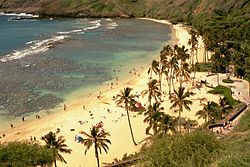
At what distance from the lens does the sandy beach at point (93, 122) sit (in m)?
58.8

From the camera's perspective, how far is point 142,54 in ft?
390

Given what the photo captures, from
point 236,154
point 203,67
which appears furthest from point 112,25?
point 236,154

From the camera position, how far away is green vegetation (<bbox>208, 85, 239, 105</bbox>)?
73125 mm

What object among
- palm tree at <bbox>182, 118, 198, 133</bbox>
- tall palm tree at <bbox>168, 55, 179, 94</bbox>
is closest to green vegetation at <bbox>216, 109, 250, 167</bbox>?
palm tree at <bbox>182, 118, 198, 133</bbox>

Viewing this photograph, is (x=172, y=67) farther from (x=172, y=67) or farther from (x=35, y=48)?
(x=35, y=48)

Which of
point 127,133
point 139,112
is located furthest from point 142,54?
point 127,133

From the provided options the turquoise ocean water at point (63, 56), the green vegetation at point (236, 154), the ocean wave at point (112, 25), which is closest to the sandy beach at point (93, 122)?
the turquoise ocean water at point (63, 56)

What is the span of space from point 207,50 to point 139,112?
157ft

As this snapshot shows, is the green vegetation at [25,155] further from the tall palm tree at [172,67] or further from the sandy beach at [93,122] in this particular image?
the tall palm tree at [172,67]

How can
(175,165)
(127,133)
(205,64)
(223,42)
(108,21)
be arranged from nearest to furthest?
(175,165)
(127,133)
(205,64)
(223,42)
(108,21)

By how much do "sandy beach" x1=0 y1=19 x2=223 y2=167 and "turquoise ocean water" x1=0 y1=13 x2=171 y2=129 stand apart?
4.16m

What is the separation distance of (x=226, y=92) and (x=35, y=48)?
6856cm

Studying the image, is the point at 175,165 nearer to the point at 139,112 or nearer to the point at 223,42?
the point at 139,112

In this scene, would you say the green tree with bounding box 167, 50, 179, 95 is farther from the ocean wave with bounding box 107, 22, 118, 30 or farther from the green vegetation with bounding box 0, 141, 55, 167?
the ocean wave with bounding box 107, 22, 118, 30
